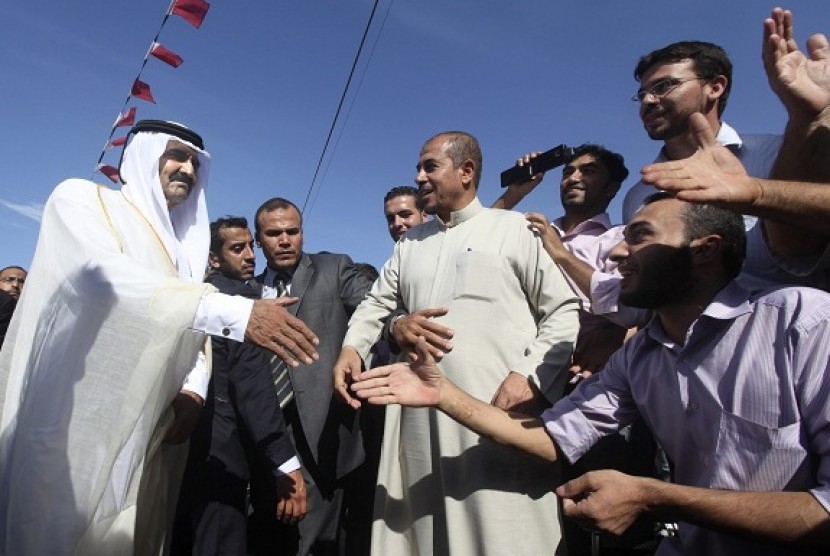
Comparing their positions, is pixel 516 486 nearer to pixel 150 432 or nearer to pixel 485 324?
pixel 485 324

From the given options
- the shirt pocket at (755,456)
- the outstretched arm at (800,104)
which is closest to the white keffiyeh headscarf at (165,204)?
the shirt pocket at (755,456)

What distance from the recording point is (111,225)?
8.73ft

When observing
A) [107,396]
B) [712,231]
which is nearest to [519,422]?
[712,231]

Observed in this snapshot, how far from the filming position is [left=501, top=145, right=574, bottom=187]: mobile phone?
3.41 meters

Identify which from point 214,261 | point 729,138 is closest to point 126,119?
point 214,261

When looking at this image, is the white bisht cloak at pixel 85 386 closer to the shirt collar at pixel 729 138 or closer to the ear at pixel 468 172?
the ear at pixel 468 172

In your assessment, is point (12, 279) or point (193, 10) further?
point (12, 279)

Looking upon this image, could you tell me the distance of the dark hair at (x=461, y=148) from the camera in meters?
3.06

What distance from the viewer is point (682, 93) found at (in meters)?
2.58

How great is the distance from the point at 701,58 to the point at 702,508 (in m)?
1.93

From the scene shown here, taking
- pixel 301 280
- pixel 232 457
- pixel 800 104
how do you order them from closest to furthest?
pixel 800 104 < pixel 232 457 < pixel 301 280

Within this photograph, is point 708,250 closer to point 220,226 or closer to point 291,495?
point 291,495

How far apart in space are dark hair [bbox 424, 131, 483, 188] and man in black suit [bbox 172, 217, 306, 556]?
144 centimetres

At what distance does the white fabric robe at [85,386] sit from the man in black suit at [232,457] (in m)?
0.45
